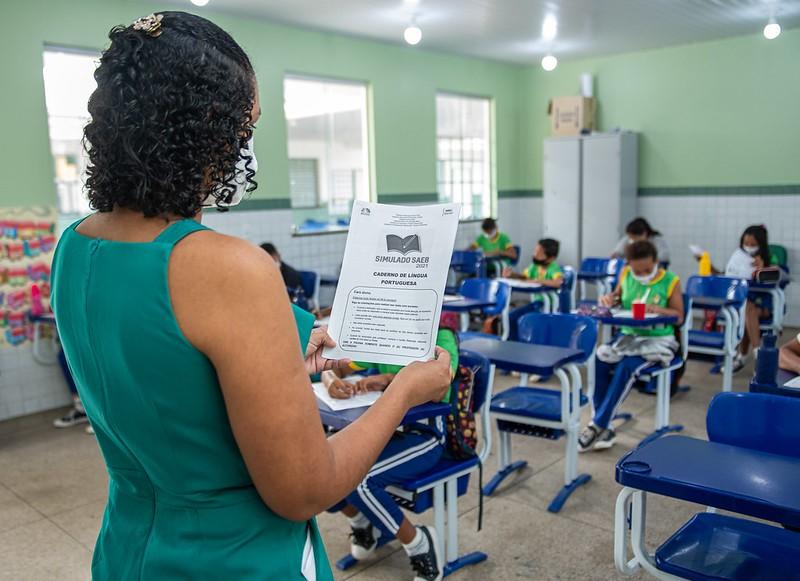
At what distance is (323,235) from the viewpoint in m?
6.99

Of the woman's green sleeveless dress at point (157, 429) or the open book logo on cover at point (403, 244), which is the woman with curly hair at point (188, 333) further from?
the open book logo on cover at point (403, 244)

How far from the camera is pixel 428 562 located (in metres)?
2.60

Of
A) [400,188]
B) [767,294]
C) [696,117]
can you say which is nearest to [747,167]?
[696,117]

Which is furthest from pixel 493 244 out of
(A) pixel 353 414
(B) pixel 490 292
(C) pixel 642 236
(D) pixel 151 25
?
(D) pixel 151 25

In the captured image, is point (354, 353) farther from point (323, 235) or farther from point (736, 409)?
point (323, 235)

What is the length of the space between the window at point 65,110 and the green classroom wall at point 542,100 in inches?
10.4

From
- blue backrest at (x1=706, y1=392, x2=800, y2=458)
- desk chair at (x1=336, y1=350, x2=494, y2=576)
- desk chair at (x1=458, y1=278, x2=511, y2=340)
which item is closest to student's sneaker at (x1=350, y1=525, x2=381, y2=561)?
desk chair at (x1=336, y1=350, x2=494, y2=576)

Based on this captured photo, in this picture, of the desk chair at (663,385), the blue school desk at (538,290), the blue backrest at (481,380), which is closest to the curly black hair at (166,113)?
the blue backrest at (481,380)

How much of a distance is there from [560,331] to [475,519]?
115 centimetres

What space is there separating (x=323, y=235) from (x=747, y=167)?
463cm

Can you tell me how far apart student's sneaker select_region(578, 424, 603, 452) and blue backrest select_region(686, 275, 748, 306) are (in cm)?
156

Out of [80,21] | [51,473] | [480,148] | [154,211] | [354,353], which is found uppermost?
[80,21]

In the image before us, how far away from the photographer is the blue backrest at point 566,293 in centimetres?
622

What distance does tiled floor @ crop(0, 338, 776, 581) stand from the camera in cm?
281
